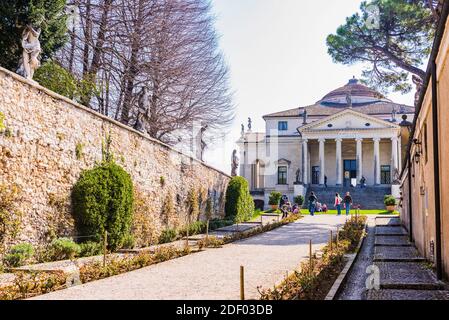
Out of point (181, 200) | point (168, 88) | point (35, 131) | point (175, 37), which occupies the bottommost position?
point (181, 200)

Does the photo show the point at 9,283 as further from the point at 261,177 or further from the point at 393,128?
the point at 261,177

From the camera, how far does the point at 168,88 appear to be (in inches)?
1035

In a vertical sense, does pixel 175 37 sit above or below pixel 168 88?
above

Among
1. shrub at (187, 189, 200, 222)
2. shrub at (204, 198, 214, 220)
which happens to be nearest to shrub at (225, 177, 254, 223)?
shrub at (204, 198, 214, 220)

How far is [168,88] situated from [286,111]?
127 ft

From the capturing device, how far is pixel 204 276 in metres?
9.59

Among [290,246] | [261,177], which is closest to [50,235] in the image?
[290,246]

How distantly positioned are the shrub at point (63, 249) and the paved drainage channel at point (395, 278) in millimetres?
5816

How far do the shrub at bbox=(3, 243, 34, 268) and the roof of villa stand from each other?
168 ft

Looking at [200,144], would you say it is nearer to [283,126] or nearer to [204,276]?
[204,276]

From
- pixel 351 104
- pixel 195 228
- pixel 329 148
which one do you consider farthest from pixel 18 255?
pixel 351 104

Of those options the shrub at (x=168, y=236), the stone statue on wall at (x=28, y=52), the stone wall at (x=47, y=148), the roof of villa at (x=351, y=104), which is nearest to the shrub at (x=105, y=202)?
the stone wall at (x=47, y=148)

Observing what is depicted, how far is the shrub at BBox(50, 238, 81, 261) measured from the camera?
11141mm
